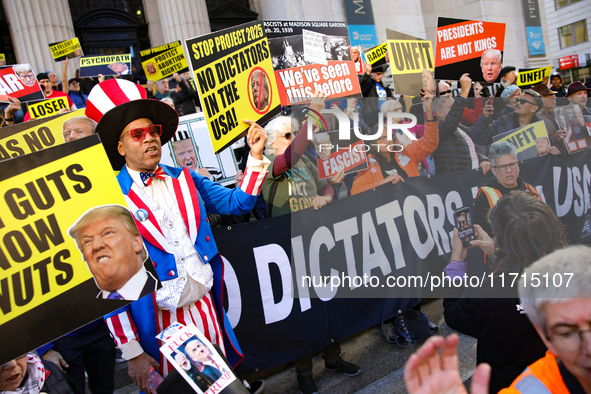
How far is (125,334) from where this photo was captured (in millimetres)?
2336

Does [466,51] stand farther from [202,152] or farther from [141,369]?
[141,369]

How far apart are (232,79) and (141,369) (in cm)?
181

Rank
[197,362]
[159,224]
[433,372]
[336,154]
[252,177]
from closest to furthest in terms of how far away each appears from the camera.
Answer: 1. [433,372]
2. [197,362]
3. [159,224]
4. [252,177]
5. [336,154]

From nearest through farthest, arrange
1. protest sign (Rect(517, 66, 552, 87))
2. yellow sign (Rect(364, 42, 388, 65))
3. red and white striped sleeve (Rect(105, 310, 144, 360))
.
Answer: red and white striped sleeve (Rect(105, 310, 144, 360)) → yellow sign (Rect(364, 42, 388, 65)) → protest sign (Rect(517, 66, 552, 87))

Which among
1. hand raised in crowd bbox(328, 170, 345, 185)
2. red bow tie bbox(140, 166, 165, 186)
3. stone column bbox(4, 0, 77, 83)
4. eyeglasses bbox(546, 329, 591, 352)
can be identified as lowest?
eyeglasses bbox(546, 329, 591, 352)

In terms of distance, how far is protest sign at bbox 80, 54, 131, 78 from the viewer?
25.6 ft

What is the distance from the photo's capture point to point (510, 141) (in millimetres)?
3570

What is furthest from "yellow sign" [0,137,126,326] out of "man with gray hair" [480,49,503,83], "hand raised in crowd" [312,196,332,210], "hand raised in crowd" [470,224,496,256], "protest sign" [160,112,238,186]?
"man with gray hair" [480,49,503,83]

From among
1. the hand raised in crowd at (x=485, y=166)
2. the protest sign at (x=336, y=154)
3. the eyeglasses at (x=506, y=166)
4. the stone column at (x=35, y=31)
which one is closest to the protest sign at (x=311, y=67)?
the protest sign at (x=336, y=154)

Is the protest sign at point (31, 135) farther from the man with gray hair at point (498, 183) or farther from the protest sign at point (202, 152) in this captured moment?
the man with gray hair at point (498, 183)

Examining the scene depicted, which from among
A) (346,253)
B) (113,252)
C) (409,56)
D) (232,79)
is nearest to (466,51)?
(409,56)

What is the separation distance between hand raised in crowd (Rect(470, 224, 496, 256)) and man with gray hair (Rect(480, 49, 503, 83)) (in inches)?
133

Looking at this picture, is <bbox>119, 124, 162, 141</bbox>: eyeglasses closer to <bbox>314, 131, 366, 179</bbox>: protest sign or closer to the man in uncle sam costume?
the man in uncle sam costume

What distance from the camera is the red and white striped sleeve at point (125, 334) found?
2.30 metres
